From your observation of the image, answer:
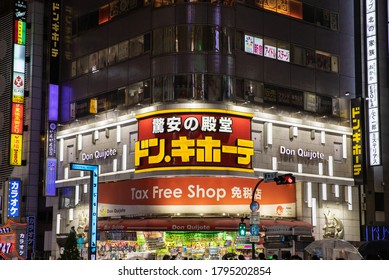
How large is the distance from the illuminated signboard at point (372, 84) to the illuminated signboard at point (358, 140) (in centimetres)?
81

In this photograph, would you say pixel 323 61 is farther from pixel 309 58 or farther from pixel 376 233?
pixel 376 233

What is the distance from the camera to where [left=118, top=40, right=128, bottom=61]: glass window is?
4716 cm

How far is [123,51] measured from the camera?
4750cm

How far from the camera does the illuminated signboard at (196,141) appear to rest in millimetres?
41344

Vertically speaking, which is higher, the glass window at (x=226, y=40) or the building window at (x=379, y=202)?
the glass window at (x=226, y=40)

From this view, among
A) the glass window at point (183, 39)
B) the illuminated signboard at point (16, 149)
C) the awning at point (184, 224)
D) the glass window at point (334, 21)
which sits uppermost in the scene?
the glass window at point (334, 21)

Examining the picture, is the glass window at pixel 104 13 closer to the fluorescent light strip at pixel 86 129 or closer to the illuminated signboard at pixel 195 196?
the fluorescent light strip at pixel 86 129

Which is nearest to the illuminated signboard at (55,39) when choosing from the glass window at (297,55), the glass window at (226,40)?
the glass window at (226,40)

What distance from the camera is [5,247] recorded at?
47.8m

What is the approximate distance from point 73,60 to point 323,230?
A: 22709 mm

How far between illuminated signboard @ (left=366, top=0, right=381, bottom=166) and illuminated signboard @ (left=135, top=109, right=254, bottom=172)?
9.12m

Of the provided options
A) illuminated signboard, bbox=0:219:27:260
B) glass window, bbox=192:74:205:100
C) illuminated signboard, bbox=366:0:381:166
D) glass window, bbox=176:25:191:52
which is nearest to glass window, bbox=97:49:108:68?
glass window, bbox=176:25:191:52
